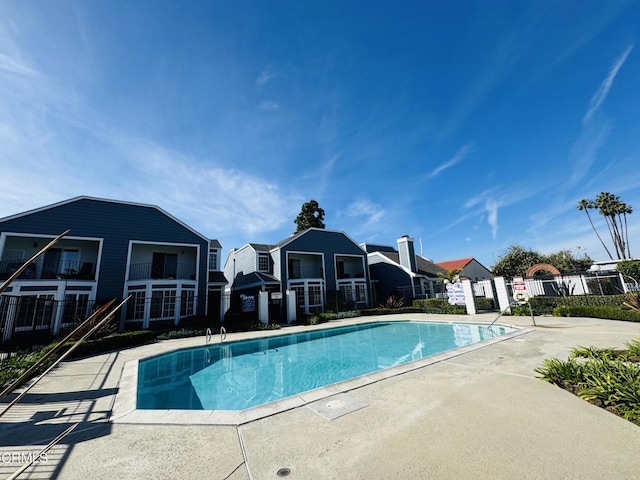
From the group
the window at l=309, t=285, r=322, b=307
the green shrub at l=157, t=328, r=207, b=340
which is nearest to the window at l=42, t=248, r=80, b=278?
the green shrub at l=157, t=328, r=207, b=340

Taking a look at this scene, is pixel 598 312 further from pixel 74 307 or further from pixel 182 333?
pixel 74 307

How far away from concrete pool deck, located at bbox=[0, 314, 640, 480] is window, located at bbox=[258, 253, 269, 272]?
19.6 metres

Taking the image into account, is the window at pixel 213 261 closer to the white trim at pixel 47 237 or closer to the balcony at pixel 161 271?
the balcony at pixel 161 271

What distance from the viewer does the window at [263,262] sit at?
26216 millimetres

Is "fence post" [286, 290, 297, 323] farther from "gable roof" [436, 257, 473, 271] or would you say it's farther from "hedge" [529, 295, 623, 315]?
"gable roof" [436, 257, 473, 271]

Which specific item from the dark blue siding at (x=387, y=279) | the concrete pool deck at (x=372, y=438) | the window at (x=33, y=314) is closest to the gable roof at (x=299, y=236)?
the dark blue siding at (x=387, y=279)

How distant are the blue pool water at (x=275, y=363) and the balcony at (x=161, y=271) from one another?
9.52 metres

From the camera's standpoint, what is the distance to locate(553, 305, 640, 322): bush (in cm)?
1355

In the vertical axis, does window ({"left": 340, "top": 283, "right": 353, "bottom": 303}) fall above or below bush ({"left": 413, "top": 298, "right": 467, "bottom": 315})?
above

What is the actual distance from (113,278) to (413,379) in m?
18.4

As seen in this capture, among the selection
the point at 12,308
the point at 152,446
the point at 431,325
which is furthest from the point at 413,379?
the point at 12,308

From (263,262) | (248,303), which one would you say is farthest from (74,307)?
(263,262)

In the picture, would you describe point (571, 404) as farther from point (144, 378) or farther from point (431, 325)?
point (431, 325)

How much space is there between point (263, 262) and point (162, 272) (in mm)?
8340
